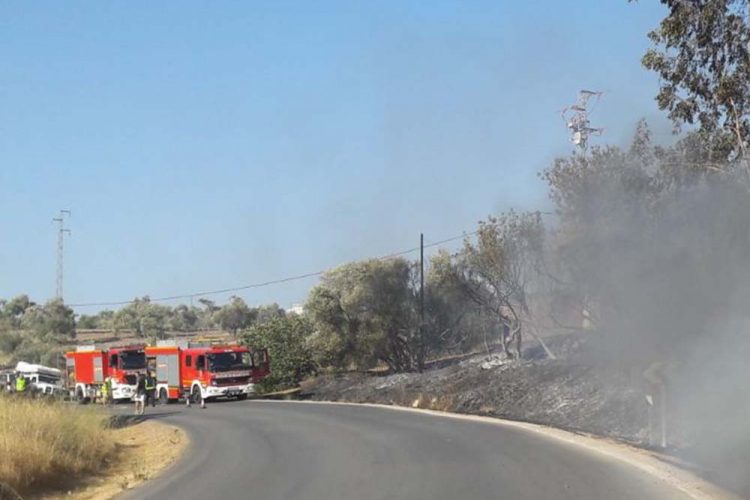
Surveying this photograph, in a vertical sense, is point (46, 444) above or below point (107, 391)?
above

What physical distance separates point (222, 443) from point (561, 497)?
36.4 ft

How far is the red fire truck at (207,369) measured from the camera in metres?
39.5

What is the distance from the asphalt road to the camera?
11.3 metres

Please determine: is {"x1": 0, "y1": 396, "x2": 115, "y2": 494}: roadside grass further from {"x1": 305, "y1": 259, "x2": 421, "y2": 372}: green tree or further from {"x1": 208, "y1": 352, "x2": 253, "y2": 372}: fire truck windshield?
{"x1": 305, "y1": 259, "x2": 421, "y2": 372}: green tree

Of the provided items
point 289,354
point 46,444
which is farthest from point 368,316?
point 46,444

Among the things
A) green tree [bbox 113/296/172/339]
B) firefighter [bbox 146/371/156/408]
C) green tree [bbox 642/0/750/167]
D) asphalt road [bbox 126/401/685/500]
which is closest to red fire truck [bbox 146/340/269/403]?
firefighter [bbox 146/371/156/408]

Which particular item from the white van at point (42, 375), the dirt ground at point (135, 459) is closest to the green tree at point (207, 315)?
the white van at point (42, 375)

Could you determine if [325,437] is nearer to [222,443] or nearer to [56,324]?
[222,443]

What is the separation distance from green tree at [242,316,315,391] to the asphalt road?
2541cm

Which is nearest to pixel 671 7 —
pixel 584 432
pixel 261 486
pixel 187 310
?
pixel 584 432

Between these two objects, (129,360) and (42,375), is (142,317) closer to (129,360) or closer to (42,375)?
(42,375)

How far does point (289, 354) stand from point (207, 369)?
9.47m

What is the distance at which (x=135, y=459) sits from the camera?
19.3m

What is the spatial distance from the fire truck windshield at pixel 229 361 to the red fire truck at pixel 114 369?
6590 mm
